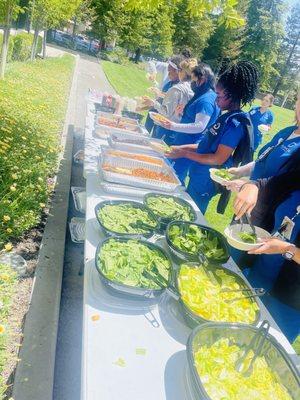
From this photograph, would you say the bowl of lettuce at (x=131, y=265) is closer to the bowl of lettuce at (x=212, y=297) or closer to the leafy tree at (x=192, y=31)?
the bowl of lettuce at (x=212, y=297)

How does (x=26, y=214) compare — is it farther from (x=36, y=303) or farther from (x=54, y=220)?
(x=36, y=303)

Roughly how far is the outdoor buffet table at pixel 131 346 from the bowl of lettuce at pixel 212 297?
0.31ft

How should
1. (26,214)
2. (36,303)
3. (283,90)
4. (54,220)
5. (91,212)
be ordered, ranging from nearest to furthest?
(91,212)
(36,303)
(26,214)
(54,220)
(283,90)

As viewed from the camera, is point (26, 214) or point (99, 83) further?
point (99, 83)

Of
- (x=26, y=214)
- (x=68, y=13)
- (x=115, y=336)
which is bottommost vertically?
(x=26, y=214)

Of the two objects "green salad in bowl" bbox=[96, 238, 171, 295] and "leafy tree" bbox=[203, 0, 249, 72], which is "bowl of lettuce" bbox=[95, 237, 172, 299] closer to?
"green salad in bowl" bbox=[96, 238, 171, 295]

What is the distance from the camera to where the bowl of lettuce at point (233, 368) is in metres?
1.16

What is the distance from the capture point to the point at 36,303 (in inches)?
96.3

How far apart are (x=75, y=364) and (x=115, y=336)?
1084mm

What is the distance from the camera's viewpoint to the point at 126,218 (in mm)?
2080

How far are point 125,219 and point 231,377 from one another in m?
1.07

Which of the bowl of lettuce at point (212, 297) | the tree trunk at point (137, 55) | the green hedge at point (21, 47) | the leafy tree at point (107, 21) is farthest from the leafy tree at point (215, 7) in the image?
the tree trunk at point (137, 55)

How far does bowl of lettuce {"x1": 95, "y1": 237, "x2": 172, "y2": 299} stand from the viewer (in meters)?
1.48

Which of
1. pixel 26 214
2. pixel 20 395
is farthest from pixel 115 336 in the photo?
pixel 26 214
